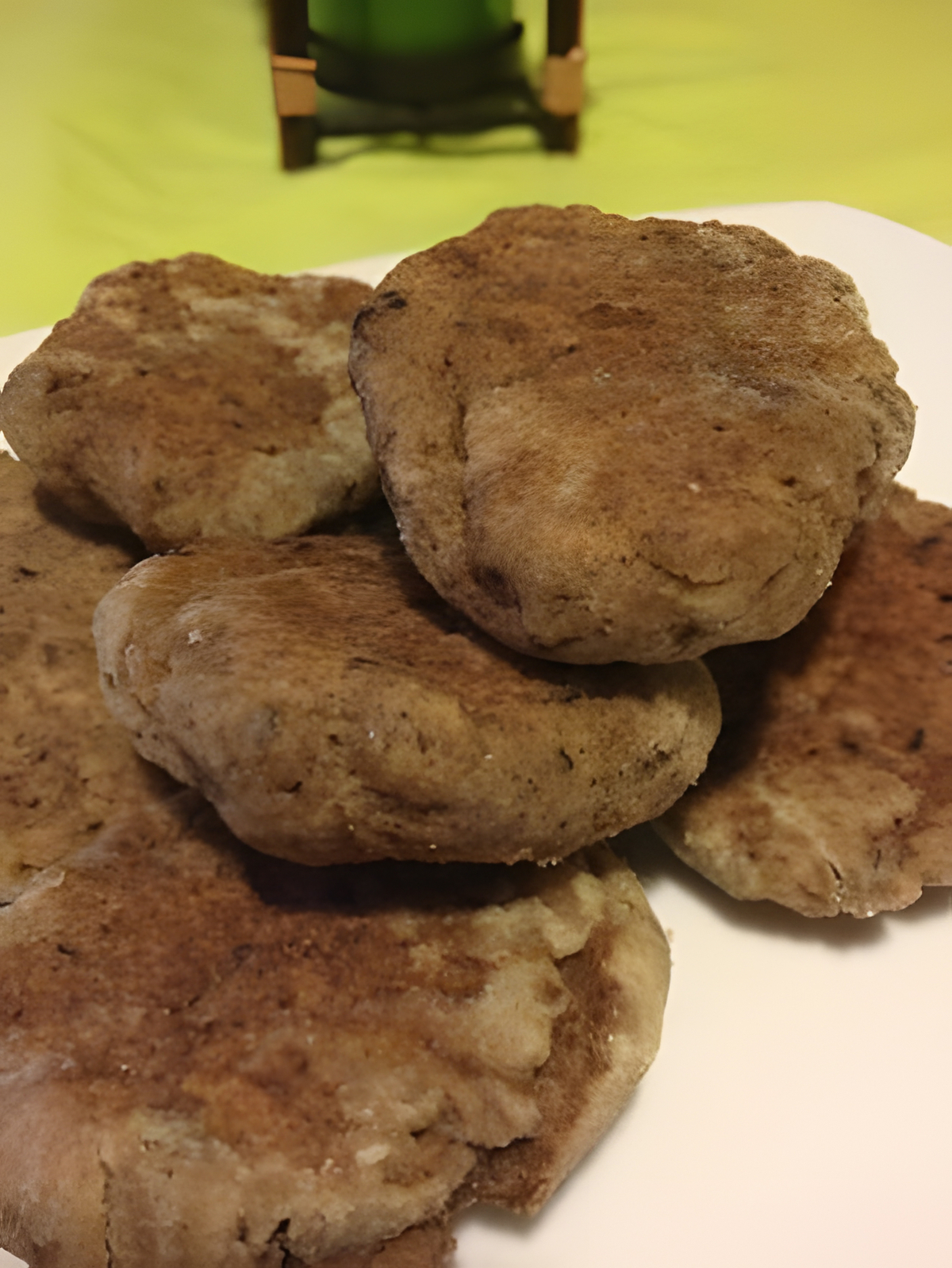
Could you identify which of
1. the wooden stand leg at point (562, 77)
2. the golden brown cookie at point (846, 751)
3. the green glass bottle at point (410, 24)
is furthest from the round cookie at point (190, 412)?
the wooden stand leg at point (562, 77)

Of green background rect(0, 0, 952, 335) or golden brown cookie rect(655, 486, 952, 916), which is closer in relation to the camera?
golden brown cookie rect(655, 486, 952, 916)

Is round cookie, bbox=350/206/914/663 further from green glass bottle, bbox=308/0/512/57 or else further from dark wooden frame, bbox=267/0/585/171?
green glass bottle, bbox=308/0/512/57

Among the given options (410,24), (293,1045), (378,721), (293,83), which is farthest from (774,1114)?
Result: (410,24)

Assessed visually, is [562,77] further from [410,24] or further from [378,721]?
[378,721]

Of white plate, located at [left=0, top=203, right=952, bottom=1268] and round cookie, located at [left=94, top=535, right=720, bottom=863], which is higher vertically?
round cookie, located at [left=94, top=535, right=720, bottom=863]

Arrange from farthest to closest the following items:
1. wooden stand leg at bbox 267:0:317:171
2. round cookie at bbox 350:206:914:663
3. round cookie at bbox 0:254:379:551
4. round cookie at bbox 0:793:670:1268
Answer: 1. wooden stand leg at bbox 267:0:317:171
2. round cookie at bbox 0:254:379:551
3. round cookie at bbox 350:206:914:663
4. round cookie at bbox 0:793:670:1268

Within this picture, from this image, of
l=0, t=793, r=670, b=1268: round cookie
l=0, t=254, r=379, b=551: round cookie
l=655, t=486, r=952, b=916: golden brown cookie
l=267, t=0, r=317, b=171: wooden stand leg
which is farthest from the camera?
l=267, t=0, r=317, b=171: wooden stand leg

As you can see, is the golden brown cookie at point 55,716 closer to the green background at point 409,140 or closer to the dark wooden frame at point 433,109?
the green background at point 409,140

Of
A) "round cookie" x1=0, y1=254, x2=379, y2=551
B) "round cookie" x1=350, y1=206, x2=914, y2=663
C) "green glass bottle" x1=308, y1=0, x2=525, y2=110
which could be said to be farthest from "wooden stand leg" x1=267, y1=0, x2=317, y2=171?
"round cookie" x1=350, y1=206, x2=914, y2=663
